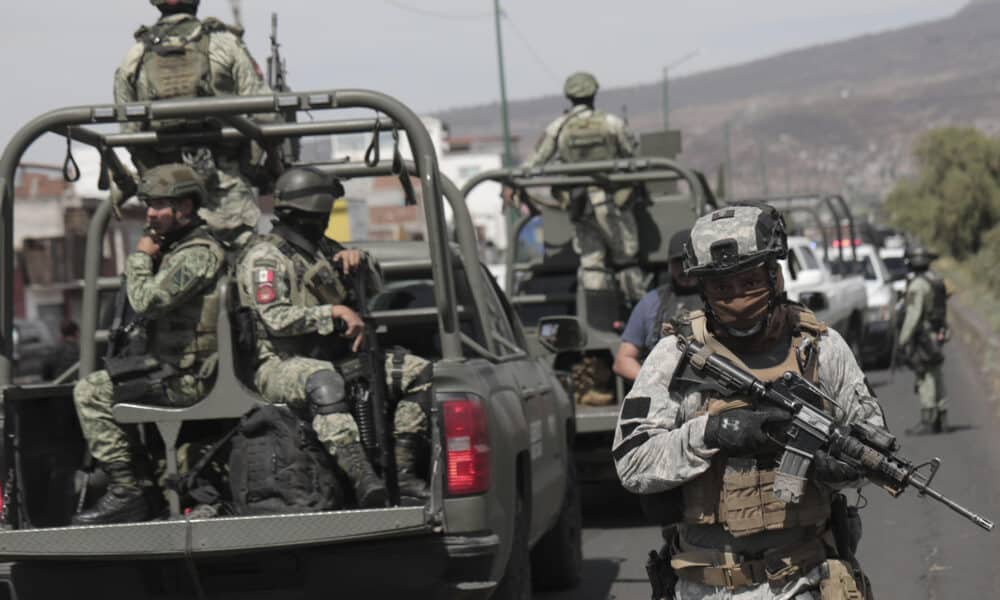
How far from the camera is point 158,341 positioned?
23.3ft

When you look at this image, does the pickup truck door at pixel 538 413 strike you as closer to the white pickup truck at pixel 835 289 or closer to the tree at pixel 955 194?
the white pickup truck at pixel 835 289

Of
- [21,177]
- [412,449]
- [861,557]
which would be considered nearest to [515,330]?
[412,449]

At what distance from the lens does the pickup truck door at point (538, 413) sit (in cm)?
749

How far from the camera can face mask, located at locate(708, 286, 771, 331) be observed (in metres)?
4.44

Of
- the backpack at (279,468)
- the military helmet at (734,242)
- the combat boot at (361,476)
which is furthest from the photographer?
the backpack at (279,468)

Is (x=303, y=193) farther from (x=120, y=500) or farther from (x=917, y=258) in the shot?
(x=917, y=258)

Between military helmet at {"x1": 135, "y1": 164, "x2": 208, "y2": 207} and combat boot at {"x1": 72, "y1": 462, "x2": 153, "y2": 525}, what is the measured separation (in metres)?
1.09

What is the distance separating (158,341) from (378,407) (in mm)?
1041

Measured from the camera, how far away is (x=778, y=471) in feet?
14.2

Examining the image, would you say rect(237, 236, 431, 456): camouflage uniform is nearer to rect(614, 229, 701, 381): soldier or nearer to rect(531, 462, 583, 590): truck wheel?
rect(531, 462, 583, 590): truck wheel

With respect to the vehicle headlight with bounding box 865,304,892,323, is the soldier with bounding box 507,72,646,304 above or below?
above

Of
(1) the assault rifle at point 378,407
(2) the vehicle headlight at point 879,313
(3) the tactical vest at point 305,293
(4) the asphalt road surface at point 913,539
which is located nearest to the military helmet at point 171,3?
(3) the tactical vest at point 305,293

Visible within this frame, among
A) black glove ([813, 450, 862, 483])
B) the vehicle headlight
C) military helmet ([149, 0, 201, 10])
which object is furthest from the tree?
black glove ([813, 450, 862, 483])

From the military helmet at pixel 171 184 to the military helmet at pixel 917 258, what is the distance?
33.1ft
